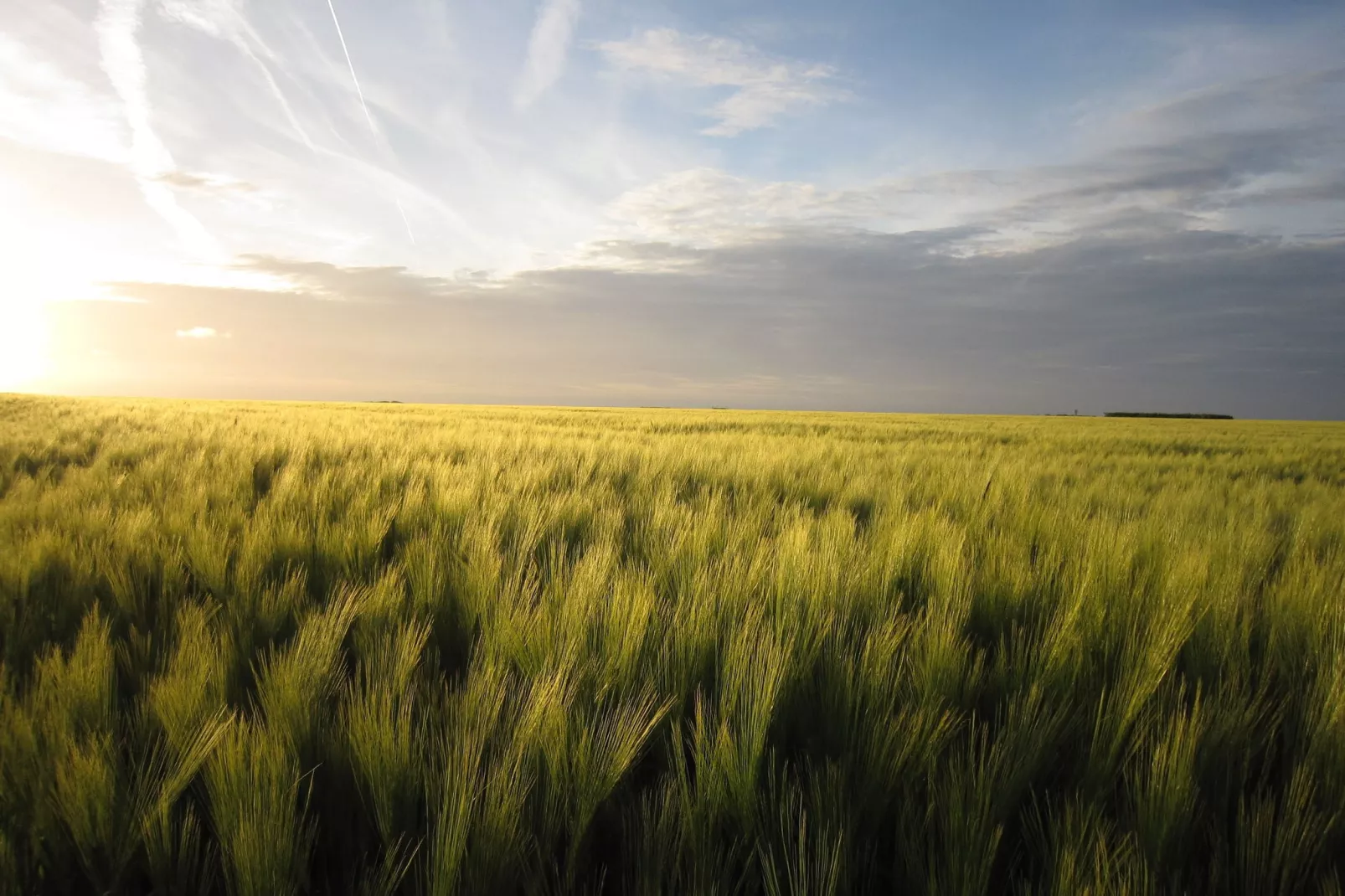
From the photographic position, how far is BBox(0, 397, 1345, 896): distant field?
87cm

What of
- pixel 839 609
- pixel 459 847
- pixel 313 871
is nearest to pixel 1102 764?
pixel 839 609

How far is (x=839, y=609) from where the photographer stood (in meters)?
1.65

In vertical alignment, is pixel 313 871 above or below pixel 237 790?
below

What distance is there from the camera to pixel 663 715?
1.17 m

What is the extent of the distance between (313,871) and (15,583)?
158 centimetres

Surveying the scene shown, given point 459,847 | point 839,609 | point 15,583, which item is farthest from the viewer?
point 15,583

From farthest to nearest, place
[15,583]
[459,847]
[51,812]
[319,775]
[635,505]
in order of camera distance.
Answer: [635,505] → [15,583] → [319,775] → [51,812] → [459,847]

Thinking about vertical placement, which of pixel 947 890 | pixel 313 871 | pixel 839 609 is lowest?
pixel 313 871

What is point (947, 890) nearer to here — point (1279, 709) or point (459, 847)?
point (459, 847)

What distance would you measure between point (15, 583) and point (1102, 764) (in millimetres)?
2754

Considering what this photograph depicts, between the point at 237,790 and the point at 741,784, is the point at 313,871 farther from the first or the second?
the point at 741,784

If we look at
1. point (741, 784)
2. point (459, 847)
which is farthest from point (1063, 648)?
point (459, 847)

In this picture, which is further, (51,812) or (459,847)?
(51,812)

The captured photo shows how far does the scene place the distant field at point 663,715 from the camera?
2.86 feet
